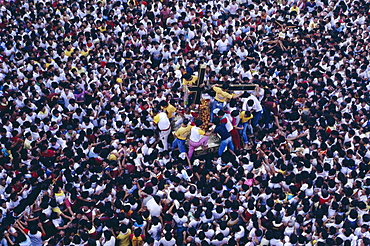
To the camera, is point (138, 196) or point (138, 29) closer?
point (138, 196)

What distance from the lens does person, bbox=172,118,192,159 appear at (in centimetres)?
1205

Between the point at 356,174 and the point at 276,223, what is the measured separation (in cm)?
241

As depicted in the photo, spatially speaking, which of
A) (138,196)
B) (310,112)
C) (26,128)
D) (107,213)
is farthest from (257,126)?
(26,128)

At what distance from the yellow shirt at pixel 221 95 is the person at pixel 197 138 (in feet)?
3.06

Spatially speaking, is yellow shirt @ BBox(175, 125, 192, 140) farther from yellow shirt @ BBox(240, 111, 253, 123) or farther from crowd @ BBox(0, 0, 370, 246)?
yellow shirt @ BBox(240, 111, 253, 123)

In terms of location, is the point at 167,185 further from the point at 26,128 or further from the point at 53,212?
the point at 26,128

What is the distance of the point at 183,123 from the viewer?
12.3 meters

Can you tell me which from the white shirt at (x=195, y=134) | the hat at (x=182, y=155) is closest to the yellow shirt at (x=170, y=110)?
the white shirt at (x=195, y=134)

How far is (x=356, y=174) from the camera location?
35.9 feet

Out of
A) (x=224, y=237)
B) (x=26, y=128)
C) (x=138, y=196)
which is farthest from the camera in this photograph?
(x=26, y=128)

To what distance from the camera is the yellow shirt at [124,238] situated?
991cm

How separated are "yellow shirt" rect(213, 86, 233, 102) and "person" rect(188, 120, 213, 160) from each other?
93 centimetres

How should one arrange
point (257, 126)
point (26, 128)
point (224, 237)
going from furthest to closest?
1. point (257, 126)
2. point (26, 128)
3. point (224, 237)

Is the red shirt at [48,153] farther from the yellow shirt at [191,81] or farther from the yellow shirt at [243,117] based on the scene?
the yellow shirt at [243,117]
